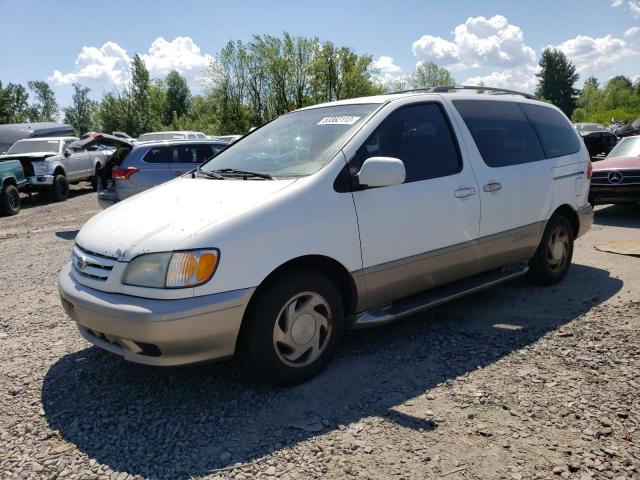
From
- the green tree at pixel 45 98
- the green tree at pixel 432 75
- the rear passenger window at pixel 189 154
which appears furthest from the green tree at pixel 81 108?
the rear passenger window at pixel 189 154

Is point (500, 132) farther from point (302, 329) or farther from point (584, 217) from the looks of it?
point (302, 329)

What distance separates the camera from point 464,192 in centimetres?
413

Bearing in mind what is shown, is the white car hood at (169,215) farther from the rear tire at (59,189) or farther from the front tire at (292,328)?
the rear tire at (59,189)

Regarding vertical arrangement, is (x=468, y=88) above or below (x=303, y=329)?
above

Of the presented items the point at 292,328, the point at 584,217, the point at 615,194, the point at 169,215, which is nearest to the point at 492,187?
the point at 584,217

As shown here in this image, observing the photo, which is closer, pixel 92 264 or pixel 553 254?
pixel 92 264

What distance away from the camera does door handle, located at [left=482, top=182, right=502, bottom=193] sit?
4.31 m

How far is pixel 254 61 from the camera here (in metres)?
43.3

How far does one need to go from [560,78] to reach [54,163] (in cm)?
9351

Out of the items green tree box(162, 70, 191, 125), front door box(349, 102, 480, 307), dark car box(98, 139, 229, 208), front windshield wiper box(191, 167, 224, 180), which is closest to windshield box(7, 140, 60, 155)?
dark car box(98, 139, 229, 208)

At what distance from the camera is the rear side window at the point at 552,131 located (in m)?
5.10

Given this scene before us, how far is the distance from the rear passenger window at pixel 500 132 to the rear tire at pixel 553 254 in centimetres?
71

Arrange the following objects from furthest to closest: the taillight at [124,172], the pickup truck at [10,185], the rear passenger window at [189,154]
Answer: the pickup truck at [10,185] → the rear passenger window at [189,154] → the taillight at [124,172]

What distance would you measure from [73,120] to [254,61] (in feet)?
215
